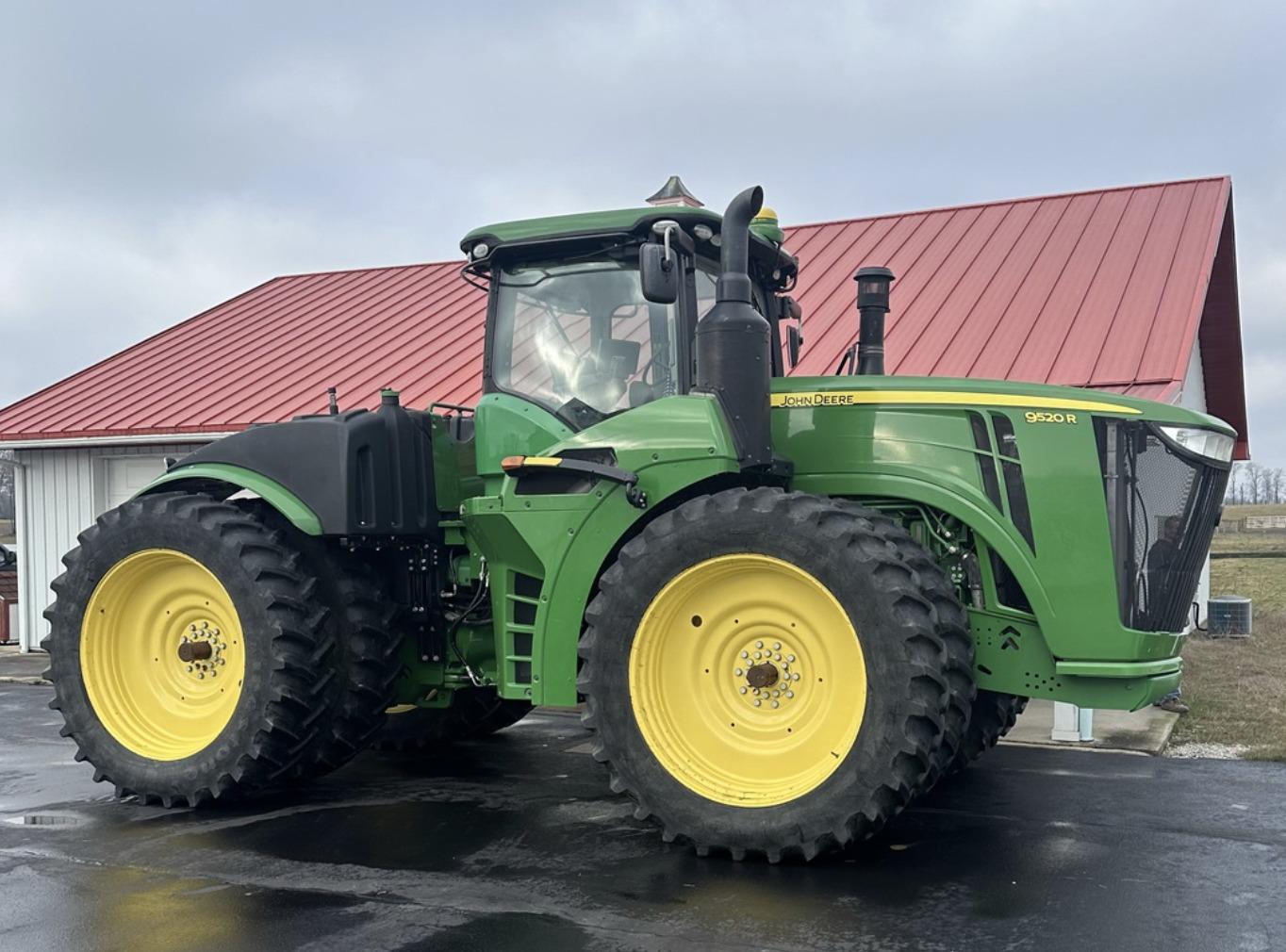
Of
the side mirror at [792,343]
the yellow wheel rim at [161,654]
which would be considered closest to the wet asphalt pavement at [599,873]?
the yellow wheel rim at [161,654]

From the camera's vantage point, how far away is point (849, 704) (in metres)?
5.04

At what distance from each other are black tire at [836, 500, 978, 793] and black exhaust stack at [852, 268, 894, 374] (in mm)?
1546

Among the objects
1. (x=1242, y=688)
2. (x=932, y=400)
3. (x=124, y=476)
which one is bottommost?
(x=1242, y=688)

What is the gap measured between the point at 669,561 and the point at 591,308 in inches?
62.7

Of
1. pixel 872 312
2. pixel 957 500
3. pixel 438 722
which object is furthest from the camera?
pixel 438 722

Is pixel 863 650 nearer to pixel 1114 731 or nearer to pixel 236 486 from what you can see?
pixel 236 486

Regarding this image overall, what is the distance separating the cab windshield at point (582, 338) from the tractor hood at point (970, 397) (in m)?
0.65

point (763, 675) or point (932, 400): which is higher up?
point (932, 400)

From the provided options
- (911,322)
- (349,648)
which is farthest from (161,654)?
(911,322)

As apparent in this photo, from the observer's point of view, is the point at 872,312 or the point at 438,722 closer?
the point at 872,312

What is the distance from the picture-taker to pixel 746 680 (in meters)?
5.30

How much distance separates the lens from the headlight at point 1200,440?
5.46 meters

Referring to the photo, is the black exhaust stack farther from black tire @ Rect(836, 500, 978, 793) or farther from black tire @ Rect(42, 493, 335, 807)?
black tire @ Rect(42, 493, 335, 807)

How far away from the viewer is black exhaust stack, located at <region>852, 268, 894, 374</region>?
655cm
